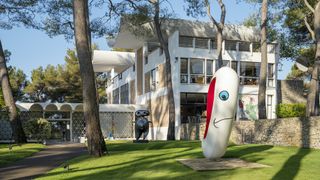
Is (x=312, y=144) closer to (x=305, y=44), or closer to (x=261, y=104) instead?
(x=261, y=104)

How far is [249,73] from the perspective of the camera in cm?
3192

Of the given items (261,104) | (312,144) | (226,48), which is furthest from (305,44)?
Answer: (312,144)

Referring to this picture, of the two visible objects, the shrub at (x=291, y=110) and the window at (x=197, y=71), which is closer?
the shrub at (x=291, y=110)

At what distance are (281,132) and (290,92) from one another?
17.0 m

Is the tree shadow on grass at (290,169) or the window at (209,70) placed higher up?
the window at (209,70)

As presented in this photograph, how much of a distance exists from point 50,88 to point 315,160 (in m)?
45.9

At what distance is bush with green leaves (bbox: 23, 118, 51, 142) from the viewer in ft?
80.7

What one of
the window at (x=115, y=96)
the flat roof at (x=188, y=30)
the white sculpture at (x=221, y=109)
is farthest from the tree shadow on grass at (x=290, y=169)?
the window at (x=115, y=96)

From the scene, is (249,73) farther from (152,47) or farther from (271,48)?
(152,47)

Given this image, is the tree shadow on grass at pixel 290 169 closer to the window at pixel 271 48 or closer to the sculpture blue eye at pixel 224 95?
the sculpture blue eye at pixel 224 95

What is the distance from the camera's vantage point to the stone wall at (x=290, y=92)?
1292 inches

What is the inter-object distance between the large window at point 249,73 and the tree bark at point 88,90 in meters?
19.8

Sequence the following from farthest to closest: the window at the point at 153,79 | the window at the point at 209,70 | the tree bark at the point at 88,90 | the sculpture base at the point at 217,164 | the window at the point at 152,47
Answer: the window at the point at 152,47 → the window at the point at 153,79 → the window at the point at 209,70 → the tree bark at the point at 88,90 → the sculpture base at the point at 217,164

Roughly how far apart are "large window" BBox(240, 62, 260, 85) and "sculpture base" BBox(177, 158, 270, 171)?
848 inches
